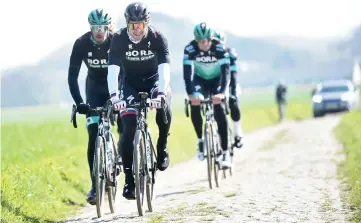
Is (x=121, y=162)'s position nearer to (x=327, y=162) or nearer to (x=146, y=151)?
(x=146, y=151)

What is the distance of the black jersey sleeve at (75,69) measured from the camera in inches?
384

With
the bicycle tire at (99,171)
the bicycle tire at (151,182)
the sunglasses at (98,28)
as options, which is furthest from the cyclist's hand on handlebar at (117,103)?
the sunglasses at (98,28)

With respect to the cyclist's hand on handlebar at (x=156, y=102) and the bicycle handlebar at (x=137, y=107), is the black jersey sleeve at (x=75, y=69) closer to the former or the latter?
the bicycle handlebar at (x=137, y=107)

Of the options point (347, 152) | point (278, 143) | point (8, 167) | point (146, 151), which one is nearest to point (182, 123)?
point (278, 143)

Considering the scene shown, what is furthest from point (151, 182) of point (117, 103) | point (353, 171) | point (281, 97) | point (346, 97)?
point (346, 97)

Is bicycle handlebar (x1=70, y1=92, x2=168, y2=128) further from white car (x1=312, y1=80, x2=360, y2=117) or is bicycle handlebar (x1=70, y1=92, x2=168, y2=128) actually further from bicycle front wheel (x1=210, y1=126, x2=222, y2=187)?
white car (x1=312, y1=80, x2=360, y2=117)

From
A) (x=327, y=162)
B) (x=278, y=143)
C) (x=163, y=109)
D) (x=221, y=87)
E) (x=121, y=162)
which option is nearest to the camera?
(x=163, y=109)

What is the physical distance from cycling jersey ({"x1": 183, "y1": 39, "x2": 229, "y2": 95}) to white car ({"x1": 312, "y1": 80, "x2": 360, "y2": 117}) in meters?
28.2

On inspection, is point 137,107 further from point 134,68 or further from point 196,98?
point 196,98

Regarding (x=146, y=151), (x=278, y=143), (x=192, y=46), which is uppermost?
(x=192, y=46)

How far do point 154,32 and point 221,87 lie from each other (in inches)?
144

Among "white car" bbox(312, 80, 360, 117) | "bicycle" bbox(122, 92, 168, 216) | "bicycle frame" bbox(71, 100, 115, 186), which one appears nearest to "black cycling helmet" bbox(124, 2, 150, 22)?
"bicycle" bbox(122, 92, 168, 216)

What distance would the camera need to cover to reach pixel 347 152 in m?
16.9

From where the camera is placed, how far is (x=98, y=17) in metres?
9.48
